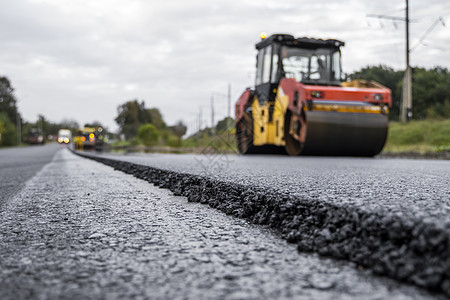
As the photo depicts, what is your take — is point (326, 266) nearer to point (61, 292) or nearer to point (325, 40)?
point (61, 292)

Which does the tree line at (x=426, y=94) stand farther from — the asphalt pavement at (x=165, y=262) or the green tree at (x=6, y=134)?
the green tree at (x=6, y=134)

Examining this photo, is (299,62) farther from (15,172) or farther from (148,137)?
(148,137)

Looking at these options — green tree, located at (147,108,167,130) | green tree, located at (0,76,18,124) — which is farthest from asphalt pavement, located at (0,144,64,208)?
green tree, located at (0,76,18,124)

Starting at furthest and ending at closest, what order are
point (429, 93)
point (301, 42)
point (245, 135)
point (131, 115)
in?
1. point (131, 115)
2. point (429, 93)
3. point (245, 135)
4. point (301, 42)

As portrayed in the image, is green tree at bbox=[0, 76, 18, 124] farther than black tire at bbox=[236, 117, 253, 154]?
Yes

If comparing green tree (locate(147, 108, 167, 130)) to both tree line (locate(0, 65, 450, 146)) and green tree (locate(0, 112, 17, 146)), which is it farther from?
green tree (locate(0, 112, 17, 146))

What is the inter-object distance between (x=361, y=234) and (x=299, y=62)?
380 inches

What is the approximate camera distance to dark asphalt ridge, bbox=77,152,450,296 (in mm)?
1032

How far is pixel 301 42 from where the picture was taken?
10.4 meters

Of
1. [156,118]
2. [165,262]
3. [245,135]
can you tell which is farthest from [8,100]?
[165,262]

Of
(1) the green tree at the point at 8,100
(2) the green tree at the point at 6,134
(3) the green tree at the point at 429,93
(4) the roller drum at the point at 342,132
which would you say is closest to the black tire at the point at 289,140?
(4) the roller drum at the point at 342,132

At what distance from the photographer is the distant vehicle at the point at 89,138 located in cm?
3013

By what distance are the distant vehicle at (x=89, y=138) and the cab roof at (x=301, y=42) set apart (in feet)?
70.1

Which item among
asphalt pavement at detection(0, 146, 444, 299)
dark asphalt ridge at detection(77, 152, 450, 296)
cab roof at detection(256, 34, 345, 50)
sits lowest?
asphalt pavement at detection(0, 146, 444, 299)
